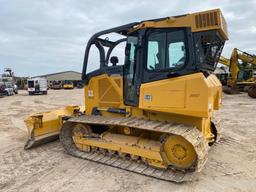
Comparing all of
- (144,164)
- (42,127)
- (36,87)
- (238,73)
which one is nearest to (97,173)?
(144,164)

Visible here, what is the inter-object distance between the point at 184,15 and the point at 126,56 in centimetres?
150

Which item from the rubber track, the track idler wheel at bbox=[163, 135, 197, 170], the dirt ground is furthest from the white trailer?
the track idler wheel at bbox=[163, 135, 197, 170]

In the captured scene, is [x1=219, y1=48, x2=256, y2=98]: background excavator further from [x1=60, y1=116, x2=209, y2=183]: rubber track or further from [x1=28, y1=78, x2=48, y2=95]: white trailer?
[x1=28, y1=78, x2=48, y2=95]: white trailer

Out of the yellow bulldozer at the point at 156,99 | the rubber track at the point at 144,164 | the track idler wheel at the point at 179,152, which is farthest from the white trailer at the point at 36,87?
the track idler wheel at the point at 179,152

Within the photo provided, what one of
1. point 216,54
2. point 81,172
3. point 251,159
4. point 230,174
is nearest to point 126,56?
point 216,54

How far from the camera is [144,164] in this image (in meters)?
5.14

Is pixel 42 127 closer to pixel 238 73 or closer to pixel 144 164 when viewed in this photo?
pixel 144 164

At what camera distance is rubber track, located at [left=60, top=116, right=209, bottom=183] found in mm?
4480

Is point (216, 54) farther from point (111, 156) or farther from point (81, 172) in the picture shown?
point (81, 172)

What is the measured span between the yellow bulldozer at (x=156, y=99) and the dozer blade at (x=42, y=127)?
98 cm

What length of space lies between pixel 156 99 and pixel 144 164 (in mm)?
1304

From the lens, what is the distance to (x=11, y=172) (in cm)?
511

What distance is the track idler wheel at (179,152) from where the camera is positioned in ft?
15.3

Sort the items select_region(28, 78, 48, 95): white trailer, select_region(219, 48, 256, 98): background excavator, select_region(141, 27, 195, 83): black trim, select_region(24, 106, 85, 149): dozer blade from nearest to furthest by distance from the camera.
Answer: select_region(141, 27, 195, 83): black trim, select_region(24, 106, 85, 149): dozer blade, select_region(219, 48, 256, 98): background excavator, select_region(28, 78, 48, 95): white trailer
